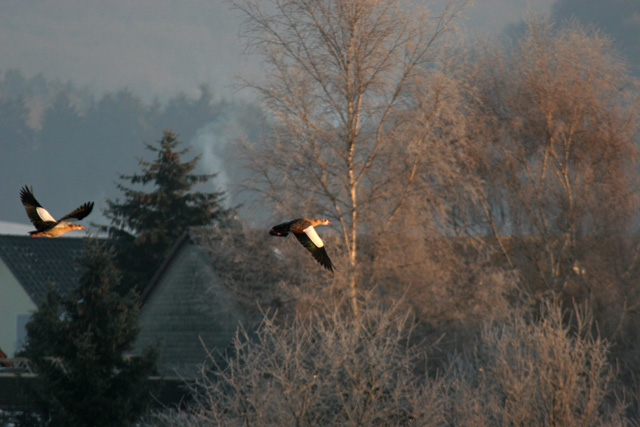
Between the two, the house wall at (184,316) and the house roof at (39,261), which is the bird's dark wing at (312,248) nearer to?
the house wall at (184,316)

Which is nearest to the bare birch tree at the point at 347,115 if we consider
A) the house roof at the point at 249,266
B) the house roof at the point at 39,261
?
the house roof at the point at 249,266

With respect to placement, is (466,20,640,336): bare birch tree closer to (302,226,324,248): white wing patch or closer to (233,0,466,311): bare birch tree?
(233,0,466,311): bare birch tree

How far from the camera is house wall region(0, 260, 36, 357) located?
99.3 feet

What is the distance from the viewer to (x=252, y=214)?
65.8 feet

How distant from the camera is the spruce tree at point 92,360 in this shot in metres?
15.3

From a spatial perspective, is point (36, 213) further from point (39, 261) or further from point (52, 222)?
point (39, 261)

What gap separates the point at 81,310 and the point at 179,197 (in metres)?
14.6

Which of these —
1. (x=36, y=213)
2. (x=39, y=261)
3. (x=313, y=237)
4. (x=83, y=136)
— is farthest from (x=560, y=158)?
(x=83, y=136)

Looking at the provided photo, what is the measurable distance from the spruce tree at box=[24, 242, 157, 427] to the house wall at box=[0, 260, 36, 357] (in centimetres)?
1497

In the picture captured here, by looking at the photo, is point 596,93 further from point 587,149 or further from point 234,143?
point 234,143

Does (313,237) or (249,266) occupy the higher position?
(313,237)

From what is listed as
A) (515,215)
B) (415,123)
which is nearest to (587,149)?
(515,215)

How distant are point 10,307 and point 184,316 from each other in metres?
9.61

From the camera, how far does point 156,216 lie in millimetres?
29578
